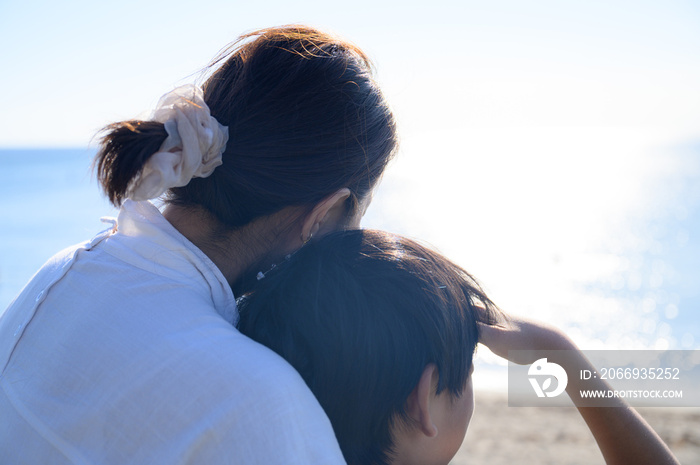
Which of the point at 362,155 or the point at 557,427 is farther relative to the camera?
the point at 557,427

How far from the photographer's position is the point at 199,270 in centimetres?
122

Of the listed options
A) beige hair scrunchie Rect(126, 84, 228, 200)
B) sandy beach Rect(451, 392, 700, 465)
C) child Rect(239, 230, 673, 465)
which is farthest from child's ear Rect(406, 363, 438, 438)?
sandy beach Rect(451, 392, 700, 465)

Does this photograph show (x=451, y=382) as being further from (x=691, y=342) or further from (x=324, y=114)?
(x=691, y=342)

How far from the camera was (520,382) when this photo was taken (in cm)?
571

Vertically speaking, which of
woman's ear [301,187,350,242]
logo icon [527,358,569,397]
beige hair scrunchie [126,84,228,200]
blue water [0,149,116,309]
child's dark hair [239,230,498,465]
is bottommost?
blue water [0,149,116,309]

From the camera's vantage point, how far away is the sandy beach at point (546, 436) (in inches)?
169

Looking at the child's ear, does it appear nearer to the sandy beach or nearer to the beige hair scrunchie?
the beige hair scrunchie

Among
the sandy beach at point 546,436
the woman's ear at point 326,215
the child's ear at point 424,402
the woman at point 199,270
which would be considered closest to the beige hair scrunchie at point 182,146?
the woman at point 199,270

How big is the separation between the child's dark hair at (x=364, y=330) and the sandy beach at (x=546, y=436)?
11.0 feet

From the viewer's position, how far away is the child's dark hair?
1.15 metres

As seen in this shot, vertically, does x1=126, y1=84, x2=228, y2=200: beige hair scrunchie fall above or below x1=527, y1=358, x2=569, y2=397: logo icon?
above

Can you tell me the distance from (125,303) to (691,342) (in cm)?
807

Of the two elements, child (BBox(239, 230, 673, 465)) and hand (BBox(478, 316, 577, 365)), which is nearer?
child (BBox(239, 230, 673, 465))

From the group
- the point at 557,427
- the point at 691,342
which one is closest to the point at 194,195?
the point at 557,427
